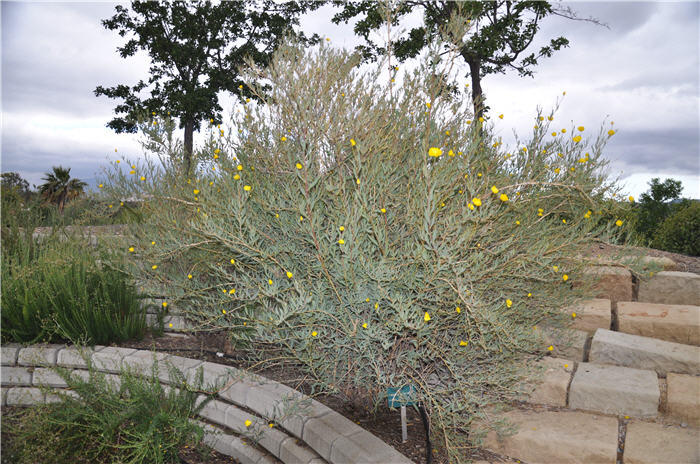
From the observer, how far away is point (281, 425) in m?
3.55

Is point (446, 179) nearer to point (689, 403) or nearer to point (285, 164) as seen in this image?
point (285, 164)

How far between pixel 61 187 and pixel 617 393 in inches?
1108

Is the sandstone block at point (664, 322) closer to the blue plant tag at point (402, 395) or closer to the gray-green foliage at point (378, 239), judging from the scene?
the gray-green foliage at point (378, 239)

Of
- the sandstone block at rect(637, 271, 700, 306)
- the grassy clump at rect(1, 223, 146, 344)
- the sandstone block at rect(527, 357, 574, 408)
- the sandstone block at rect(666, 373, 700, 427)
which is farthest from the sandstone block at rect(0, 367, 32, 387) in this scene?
the sandstone block at rect(637, 271, 700, 306)

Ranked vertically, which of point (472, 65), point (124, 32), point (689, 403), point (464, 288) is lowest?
point (689, 403)

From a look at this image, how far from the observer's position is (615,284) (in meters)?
5.78

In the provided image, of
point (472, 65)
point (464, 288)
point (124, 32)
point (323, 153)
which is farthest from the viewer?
point (124, 32)

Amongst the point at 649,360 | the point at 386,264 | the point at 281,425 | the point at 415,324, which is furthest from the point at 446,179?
the point at 649,360

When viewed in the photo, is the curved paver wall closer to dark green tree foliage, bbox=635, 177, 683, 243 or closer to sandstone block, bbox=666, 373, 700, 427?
sandstone block, bbox=666, 373, 700, 427

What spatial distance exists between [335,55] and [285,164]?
79 centimetres

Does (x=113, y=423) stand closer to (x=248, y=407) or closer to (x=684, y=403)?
(x=248, y=407)

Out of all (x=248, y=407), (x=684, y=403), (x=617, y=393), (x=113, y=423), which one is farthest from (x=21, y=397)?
(x=684, y=403)

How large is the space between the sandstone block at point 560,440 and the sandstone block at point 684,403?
1.59ft

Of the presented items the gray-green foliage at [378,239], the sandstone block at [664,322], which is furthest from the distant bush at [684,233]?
the gray-green foliage at [378,239]
